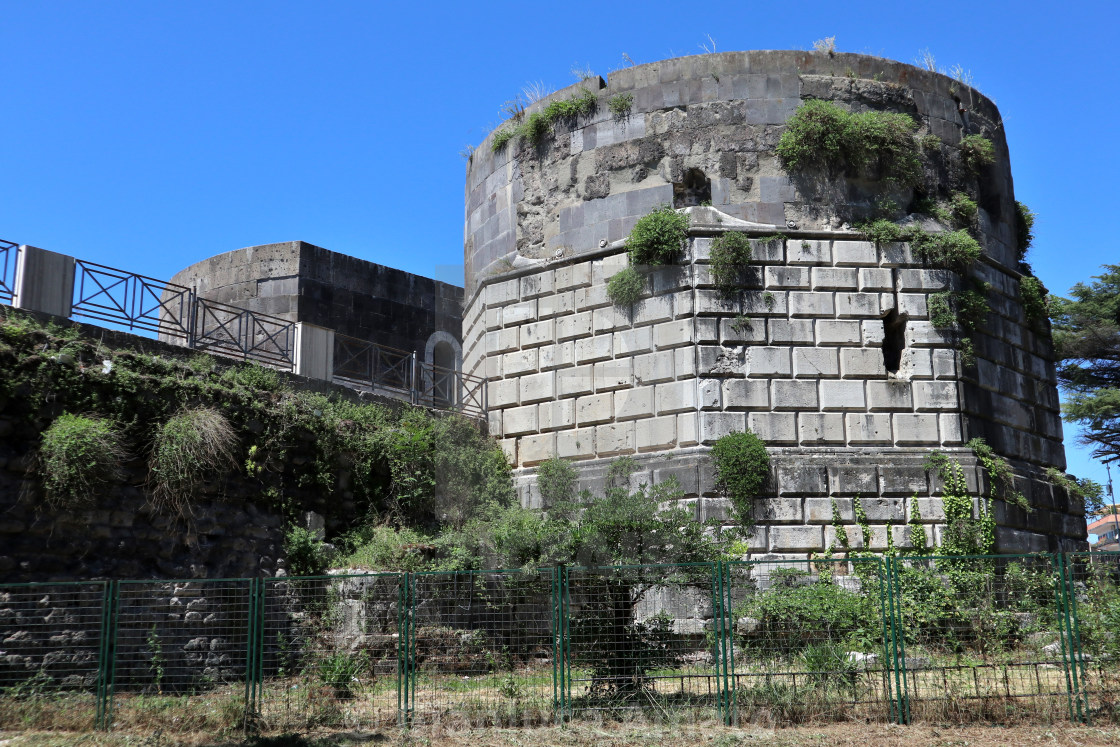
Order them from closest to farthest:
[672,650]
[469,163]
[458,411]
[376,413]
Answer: [672,650]
[376,413]
[458,411]
[469,163]

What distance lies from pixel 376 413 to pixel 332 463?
1.37m

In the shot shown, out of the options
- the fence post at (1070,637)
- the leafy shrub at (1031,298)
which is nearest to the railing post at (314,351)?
the fence post at (1070,637)

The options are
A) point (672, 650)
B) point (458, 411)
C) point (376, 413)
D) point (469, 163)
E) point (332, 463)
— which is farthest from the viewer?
point (469, 163)

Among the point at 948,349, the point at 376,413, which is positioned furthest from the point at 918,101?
the point at 376,413

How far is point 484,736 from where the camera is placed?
31.1 feet

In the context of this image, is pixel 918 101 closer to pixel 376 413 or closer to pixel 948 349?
pixel 948 349

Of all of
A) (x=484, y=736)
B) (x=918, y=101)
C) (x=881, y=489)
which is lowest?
(x=484, y=736)

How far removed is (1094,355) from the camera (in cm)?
2903

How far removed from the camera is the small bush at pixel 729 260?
1484 cm

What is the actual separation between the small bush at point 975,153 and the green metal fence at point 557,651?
7.34 metres

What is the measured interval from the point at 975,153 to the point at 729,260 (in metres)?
4.84

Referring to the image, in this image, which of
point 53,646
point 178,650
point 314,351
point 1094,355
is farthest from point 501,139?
point 1094,355

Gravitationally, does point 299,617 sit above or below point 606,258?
below

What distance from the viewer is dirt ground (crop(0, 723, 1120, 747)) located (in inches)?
357
